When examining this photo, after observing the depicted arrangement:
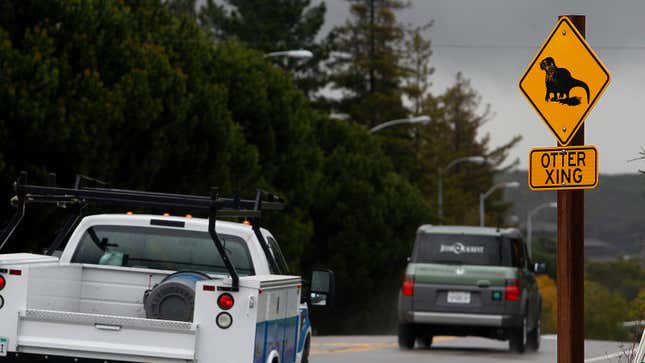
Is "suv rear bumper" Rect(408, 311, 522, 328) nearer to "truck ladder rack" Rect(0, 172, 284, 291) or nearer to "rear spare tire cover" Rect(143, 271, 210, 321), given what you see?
"truck ladder rack" Rect(0, 172, 284, 291)

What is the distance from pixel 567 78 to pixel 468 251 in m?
13.2

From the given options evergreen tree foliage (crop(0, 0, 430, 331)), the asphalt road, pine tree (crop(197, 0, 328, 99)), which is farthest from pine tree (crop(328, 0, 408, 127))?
the asphalt road

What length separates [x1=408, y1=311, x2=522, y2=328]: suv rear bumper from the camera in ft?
75.3

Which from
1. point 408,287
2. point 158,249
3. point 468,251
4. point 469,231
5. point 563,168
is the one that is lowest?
point 158,249

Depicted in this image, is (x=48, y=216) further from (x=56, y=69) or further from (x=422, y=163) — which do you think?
(x=422, y=163)

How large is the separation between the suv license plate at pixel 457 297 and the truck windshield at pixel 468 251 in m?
0.51

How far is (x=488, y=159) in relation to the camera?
121938 millimetres

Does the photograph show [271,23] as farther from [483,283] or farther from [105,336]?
[105,336]

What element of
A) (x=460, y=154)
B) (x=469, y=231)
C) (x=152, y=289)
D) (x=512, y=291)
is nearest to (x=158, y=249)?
(x=152, y=289)

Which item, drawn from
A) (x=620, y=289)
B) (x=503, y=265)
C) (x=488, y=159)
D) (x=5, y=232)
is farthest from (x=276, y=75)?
(x=620, y=289)

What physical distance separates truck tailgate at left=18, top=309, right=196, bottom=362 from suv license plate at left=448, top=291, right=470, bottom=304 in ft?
43.9

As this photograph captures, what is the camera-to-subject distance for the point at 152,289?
11.1 m

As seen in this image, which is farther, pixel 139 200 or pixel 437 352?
pixel 437 352

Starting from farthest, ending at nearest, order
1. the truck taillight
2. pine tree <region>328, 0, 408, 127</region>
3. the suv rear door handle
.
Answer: pine tree <region>328, 0, 408, 127</region>
the suv rear door handle
the truck taillight
